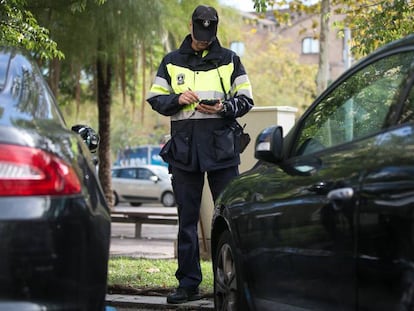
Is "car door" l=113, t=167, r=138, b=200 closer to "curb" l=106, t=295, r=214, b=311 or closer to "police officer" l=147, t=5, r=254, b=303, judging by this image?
"curb" l=106, t=295, r=214, b=311

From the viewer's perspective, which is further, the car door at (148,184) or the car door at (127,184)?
the car door at (127,184)

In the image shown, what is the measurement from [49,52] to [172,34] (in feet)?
29.2

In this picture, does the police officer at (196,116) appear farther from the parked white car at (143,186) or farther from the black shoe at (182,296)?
the parked white car at (143,186)

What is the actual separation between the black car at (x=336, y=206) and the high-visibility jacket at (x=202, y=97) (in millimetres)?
855

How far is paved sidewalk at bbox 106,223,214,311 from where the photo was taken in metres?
5.85

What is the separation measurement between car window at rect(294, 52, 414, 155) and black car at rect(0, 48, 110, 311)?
4.19ft

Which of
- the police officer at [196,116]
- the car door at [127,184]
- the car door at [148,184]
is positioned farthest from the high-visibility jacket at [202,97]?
the car door at [127,184]

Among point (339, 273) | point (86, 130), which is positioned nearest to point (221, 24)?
point (86, 130)

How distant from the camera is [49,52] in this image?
791 cm

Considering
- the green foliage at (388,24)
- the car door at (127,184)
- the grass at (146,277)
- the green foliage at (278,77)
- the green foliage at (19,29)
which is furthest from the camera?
the green foliage at (278,77)

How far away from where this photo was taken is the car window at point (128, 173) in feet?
109

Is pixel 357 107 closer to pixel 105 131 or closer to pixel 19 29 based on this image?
pixel 19 29

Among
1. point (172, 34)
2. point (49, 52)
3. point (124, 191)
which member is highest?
point (172, 34)

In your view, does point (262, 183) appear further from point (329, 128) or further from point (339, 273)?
point (339, 273)
